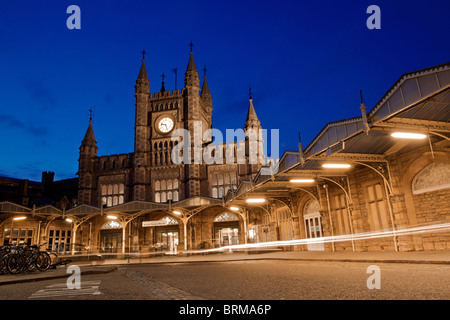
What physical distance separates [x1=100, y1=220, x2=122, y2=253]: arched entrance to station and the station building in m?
0.11

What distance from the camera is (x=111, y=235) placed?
35.0 m

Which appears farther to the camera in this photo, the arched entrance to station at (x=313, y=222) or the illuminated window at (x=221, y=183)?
the illuminated window at (x=221, y=183)

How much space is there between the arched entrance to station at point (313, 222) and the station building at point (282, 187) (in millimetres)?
83

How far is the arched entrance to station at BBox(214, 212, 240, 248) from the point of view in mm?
33469

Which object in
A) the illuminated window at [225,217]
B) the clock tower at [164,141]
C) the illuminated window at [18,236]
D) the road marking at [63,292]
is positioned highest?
the clock tower at [164,141]

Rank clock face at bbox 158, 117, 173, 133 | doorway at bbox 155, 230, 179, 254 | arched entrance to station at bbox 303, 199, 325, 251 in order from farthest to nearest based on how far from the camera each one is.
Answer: clock face at bbox 158, 117, 173, 133
doorway at bbox 155, 230, 179, 254
arched entrance to station at bbox 303, 199, 325, 251

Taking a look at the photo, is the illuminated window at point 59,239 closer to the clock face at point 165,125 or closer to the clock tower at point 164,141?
the clock tower at point 164,141

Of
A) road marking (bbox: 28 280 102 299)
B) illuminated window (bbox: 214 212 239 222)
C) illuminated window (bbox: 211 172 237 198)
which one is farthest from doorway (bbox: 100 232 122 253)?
road marking (bbox: 28 280 102 299)

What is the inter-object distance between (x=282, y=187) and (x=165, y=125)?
834 inches

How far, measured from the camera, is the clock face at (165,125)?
1515 inches

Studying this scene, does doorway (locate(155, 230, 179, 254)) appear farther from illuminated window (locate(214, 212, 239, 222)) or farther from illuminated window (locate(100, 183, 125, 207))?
illuminated window (locate(100, 183, 125, 207))

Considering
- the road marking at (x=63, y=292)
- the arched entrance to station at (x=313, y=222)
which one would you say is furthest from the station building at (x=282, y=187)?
the road marking at (x=63, y=292)
